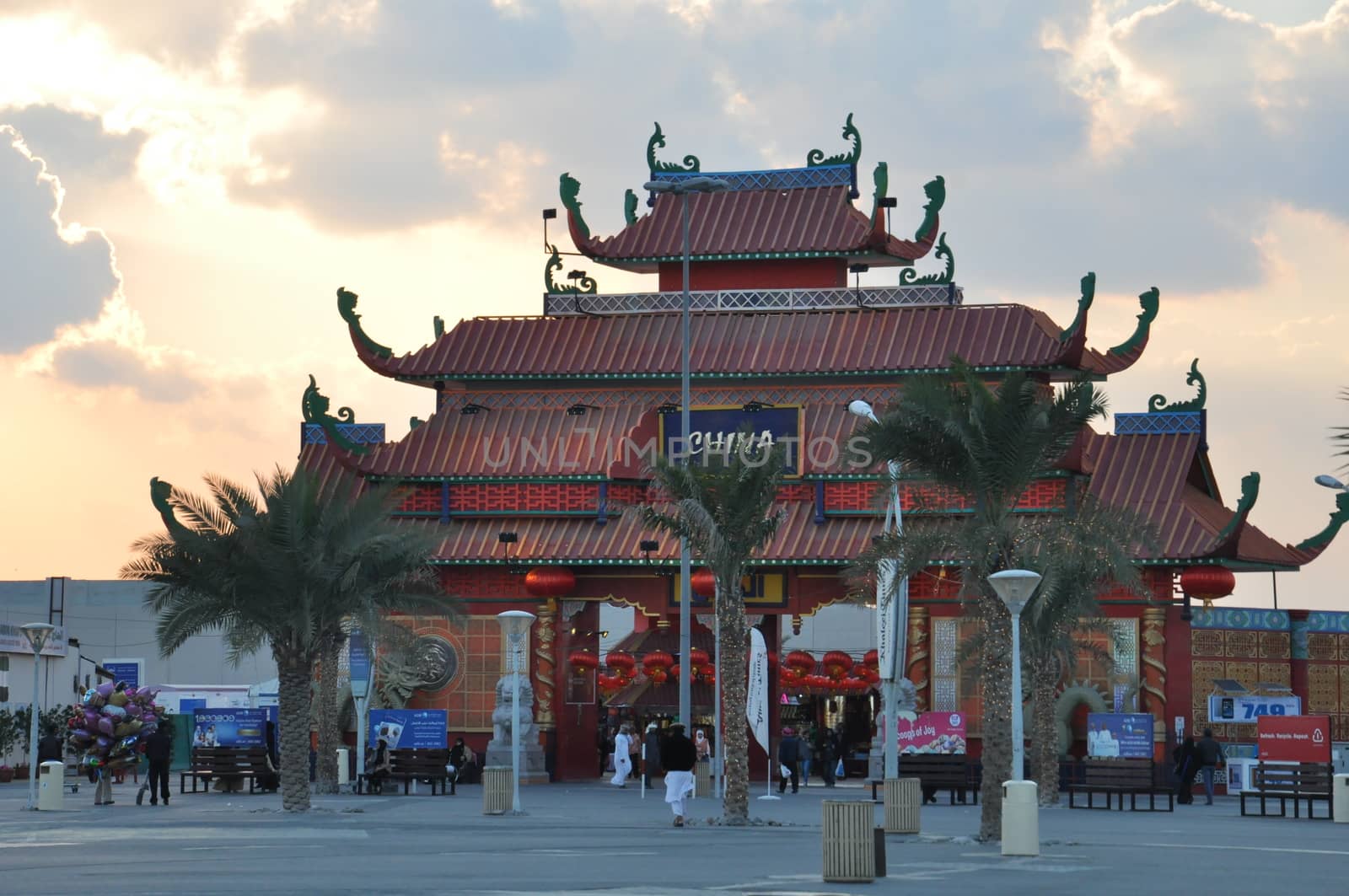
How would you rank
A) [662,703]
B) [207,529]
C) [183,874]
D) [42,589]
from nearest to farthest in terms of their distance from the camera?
1. [183,874]
2. [207,529]
3. [662,703]
4. [42,589]

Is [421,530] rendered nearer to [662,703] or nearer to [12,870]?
[12,870]

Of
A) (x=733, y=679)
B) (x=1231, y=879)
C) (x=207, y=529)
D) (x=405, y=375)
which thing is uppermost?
(x=405, y=375)

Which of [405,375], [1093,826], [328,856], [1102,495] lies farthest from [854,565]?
[405,375]

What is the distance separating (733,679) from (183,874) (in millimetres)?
13911

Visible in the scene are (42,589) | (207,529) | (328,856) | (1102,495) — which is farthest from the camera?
(42,589)

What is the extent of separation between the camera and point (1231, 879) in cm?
2272

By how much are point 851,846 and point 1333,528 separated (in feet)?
102

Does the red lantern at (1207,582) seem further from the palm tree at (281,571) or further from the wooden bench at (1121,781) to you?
the palm tree at (281,571)

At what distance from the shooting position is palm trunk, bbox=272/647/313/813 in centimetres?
3672

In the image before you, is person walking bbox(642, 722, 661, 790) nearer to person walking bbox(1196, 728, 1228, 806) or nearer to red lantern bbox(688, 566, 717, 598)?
red lantern bbox(688, 566, 717, 598)

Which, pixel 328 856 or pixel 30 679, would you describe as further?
pixel 30 679

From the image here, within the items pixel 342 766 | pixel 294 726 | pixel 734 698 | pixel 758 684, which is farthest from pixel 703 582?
pixel 734 698

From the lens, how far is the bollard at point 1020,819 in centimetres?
2603

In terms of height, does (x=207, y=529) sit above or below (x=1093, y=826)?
above
